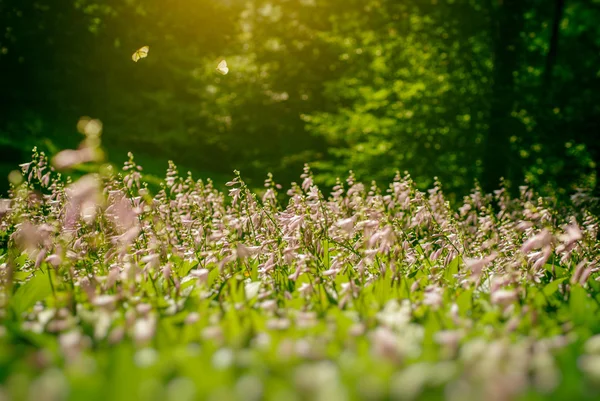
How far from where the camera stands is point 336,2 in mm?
11625

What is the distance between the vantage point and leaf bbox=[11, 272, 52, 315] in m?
3.82

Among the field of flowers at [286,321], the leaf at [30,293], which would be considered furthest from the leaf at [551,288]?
the leaf at [30,293]

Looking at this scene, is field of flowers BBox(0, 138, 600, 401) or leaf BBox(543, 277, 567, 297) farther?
leaf BBox(543, 277, 567, 297)

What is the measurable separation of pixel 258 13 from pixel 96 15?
27.9ft

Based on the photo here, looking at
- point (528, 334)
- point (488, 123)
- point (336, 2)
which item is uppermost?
point (336, 2)

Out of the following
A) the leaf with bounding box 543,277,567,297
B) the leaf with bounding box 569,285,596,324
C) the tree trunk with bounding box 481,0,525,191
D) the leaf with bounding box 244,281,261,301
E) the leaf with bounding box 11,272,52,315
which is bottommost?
the leaf with bounding box 569,285,596,324

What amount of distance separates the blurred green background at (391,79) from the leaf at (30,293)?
18.9 ft

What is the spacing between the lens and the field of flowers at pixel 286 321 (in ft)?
6.87

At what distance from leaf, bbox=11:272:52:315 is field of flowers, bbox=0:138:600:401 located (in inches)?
0.5

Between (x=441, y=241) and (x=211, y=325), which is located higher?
(x=441, y=241)

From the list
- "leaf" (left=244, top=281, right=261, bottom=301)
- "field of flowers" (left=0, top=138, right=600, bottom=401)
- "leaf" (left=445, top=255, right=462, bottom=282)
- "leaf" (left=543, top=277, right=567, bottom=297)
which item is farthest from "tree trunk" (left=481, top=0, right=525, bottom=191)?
"leaf" (left=244, top=281, right=261, bottom=301)

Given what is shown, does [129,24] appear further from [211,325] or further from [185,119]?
[211,325]

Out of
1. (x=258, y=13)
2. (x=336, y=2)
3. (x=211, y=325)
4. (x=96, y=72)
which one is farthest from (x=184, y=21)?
(x=211, y=325)

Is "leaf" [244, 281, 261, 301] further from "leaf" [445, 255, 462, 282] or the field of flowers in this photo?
"leaf" [445, 255, 462, 282]
